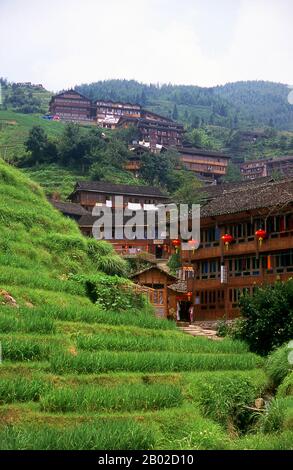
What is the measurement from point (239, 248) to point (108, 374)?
19.5 metres

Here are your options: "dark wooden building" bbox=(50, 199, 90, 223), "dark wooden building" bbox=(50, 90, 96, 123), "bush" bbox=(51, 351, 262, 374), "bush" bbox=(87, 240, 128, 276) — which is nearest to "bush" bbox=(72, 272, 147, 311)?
"bush" bbox=(87, 240, 128, 276)

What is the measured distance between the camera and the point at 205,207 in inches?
1382

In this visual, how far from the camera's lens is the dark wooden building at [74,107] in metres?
115

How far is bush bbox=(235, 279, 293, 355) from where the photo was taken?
21.2 m

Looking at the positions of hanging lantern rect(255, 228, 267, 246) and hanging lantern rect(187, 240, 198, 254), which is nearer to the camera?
hanging lantern rect(255, 228, 267, 246)

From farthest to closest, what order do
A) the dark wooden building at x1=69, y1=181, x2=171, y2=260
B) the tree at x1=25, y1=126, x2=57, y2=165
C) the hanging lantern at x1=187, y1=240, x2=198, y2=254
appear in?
the tree at x1=25, y1=126, x2=57, y2=165 < the dark wooden building at x1=69, y1=181, x2=171, y2=260 < the hanging lantern at x1=187, y1=240, x2=198, y2=254

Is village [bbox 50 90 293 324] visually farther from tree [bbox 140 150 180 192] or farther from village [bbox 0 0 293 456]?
tree [bbox 140 150 180 192]

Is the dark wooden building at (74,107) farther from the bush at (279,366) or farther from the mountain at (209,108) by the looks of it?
the bush at (279,366)

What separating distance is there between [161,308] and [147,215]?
73.4 ft

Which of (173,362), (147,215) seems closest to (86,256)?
(173,362)

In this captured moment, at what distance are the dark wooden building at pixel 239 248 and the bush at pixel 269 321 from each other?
8607 millimetres

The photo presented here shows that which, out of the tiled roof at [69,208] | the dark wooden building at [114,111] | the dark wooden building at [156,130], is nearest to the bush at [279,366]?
the tiled roof at [69,208]

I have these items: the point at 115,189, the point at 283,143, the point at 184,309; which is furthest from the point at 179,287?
the point at 283,143

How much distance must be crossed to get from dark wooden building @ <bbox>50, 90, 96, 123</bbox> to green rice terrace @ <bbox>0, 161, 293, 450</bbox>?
93.0 m
